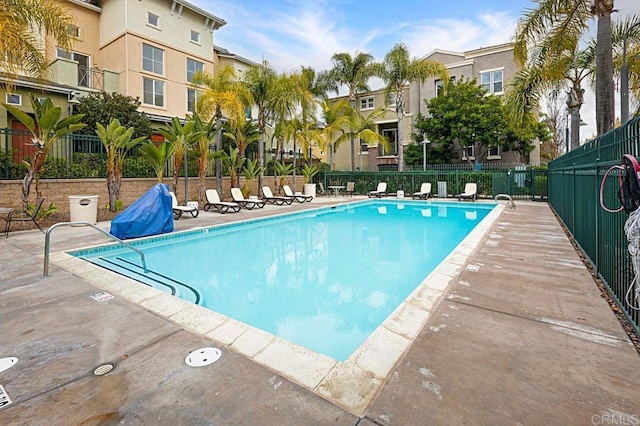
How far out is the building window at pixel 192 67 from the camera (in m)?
24.4

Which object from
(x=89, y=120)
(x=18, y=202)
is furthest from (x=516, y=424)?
(x=89, y=120)

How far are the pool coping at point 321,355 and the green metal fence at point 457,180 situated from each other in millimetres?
16499

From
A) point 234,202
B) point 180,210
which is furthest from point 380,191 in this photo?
point 180,210

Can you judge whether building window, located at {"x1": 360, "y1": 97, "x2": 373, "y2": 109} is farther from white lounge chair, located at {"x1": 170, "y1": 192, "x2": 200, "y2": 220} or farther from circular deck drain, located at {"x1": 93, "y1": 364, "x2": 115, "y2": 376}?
circular deck drain, located at {"x1": 93, "y1": 364, "x2": 115, "y2": 376}

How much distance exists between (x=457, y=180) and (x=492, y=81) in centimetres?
1151

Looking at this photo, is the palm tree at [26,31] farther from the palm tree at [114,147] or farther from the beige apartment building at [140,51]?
the beige apartment building at [140,51]

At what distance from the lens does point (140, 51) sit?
21219 mm

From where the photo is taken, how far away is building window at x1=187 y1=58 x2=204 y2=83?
24359mm

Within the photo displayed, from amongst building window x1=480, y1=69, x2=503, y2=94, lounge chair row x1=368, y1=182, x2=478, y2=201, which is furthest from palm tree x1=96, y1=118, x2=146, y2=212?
A: building window x1=480, y1=69, x2=503, y2=94

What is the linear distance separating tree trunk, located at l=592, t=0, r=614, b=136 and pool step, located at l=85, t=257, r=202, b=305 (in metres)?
11.4

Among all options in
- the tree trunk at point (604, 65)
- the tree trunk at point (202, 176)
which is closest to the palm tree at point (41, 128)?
the tree trunk at point (202, 176)

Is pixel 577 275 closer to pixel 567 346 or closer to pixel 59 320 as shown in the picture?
pixel 567 346

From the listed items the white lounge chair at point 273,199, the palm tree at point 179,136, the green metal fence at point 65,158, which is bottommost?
the white lounge chair at point 273,199

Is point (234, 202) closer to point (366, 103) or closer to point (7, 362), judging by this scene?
point (7, 362)
